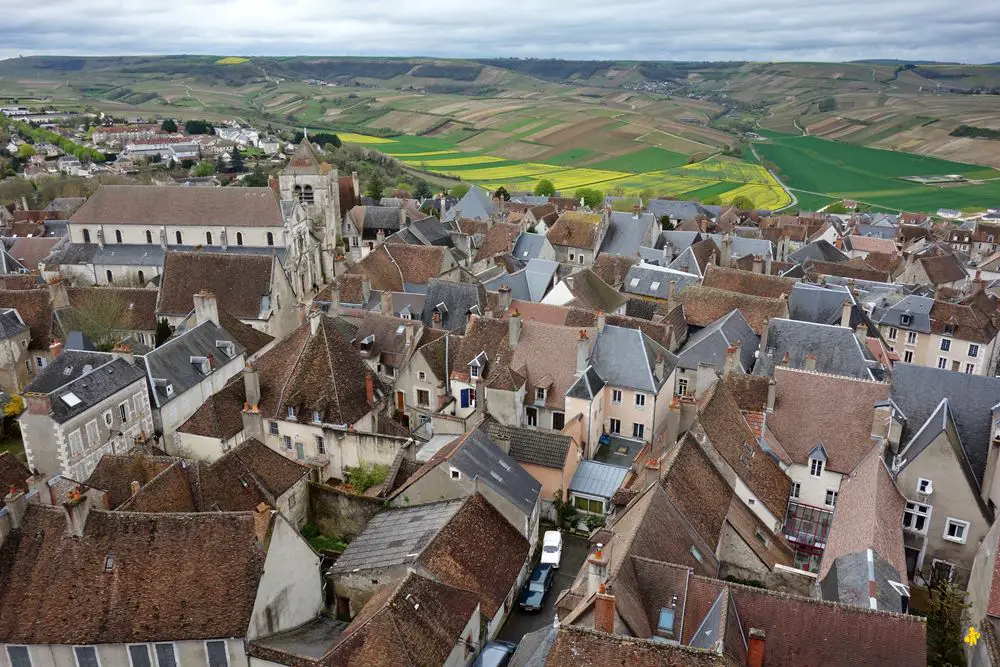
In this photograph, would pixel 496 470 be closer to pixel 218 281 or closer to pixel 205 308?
pixel 205 308

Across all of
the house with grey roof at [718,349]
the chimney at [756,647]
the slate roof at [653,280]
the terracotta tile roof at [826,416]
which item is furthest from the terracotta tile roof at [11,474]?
the slate roof at [653,280]

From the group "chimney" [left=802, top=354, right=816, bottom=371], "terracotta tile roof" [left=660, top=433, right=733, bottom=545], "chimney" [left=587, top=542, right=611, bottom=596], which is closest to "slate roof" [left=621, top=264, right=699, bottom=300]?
"chimney" [left=802, top=354, right=816, bottom=371]

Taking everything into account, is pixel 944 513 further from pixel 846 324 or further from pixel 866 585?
pixel 846 324

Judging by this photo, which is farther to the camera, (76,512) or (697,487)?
(697,487)

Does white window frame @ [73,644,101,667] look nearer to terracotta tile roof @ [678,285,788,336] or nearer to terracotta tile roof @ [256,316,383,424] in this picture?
terracotta tile roof @ [256,316,383,424]

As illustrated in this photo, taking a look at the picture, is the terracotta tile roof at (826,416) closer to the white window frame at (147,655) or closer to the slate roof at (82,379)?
the white window frame at (147,655)

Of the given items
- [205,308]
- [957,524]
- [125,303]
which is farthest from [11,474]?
[957,524]
